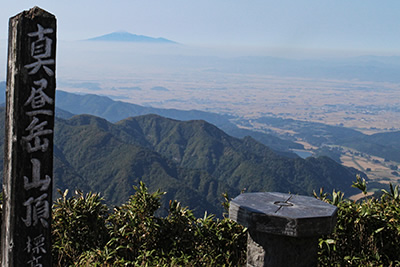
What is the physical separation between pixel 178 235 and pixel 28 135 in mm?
3132

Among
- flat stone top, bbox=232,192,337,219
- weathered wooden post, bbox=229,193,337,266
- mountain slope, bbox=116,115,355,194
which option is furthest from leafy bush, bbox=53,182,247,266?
mountain slope, bbox=116,115,355,194

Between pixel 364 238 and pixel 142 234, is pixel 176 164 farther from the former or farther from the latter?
pixel 364 238

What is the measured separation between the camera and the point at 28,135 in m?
3.69

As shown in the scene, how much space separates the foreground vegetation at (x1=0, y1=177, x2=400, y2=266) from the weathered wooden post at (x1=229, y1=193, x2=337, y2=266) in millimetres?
651

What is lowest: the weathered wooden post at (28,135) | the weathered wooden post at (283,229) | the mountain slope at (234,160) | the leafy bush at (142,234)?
the mountain slope at (234,160)

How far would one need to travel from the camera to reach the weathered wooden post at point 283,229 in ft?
15.6

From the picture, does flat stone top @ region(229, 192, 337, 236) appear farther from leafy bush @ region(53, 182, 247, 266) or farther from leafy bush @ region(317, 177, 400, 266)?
leafy bush @ region(53, 182, 247, 266)

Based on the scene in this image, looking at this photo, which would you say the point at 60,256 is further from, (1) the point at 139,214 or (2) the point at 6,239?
(2) the point at 6,239

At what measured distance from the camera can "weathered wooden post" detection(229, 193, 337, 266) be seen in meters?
4.74

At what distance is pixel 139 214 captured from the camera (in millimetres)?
6203

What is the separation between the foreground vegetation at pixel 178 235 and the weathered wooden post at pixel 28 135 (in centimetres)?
181

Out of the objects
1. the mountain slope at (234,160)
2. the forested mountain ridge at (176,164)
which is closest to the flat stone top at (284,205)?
the forested mountain ridge at (176,164)

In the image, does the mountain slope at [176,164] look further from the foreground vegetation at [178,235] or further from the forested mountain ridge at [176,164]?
the foreground vegetation at [178,235]

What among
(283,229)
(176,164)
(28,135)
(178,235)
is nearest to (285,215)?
(283,229)
